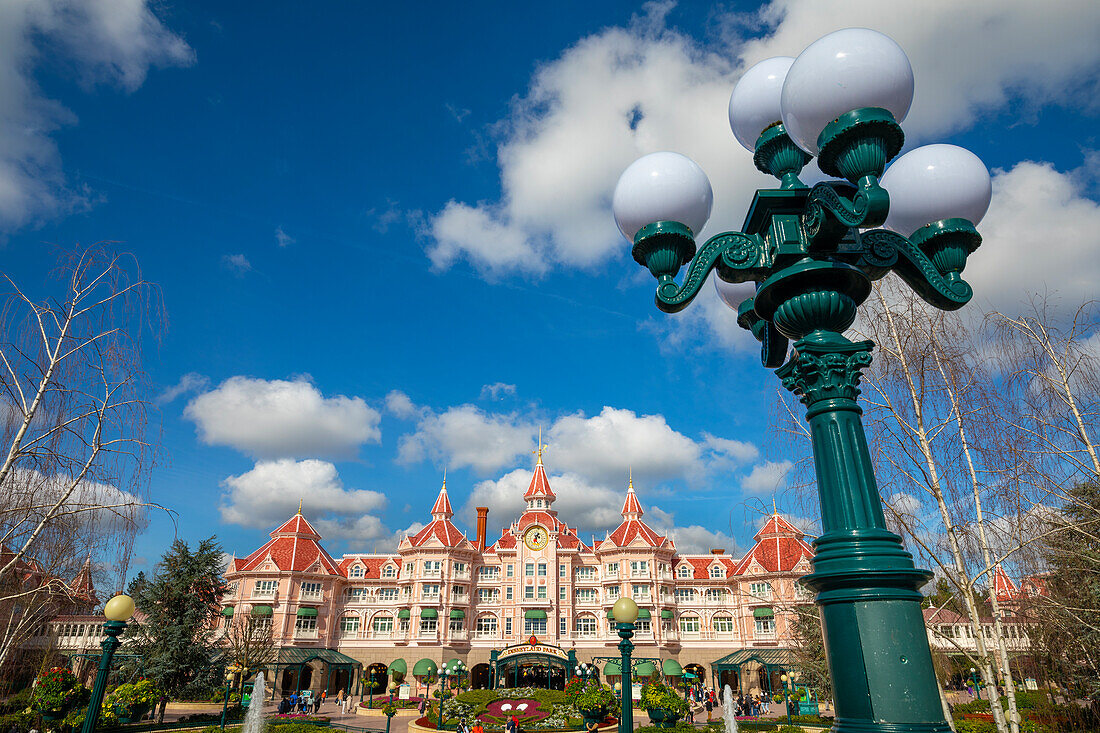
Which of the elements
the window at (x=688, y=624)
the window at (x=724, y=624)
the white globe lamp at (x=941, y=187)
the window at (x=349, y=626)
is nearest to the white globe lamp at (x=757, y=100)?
the white globe lamp at (x=941, y=187)

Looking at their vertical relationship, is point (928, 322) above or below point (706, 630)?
above

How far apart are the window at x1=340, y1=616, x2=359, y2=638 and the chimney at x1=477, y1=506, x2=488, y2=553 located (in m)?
10.1

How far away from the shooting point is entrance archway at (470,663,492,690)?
43.1m

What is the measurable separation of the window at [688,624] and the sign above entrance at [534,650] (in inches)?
362

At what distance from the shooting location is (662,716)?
68.8 ft

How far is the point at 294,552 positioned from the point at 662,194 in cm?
4524

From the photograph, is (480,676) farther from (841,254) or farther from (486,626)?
(841,254)

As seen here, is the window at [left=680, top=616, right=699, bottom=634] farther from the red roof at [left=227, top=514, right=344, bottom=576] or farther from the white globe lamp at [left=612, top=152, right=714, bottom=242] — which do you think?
the white globe lamp at [left=612, top=152, right=714, bottom=242]

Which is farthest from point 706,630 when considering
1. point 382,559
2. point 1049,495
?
point 1049,495

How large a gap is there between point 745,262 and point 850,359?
0.87 m

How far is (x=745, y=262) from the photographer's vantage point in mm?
3785

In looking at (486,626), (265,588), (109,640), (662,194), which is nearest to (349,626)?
(265,588)

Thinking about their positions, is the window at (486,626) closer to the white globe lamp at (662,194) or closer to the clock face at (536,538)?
the clock face at (536,538)

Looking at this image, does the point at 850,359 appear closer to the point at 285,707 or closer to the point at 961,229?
the point at 961,229
